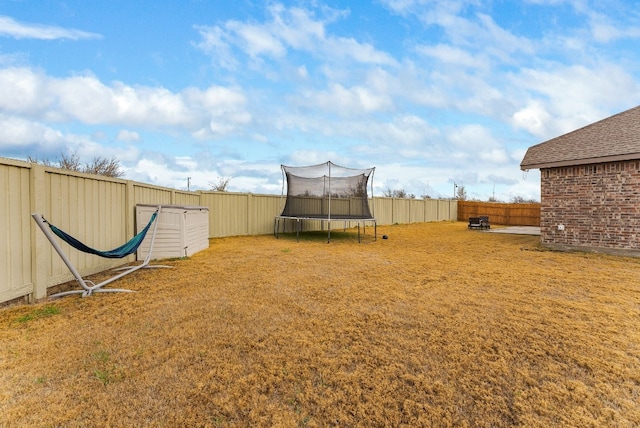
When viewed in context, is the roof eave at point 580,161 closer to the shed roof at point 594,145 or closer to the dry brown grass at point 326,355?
the shed roof at point 594,145

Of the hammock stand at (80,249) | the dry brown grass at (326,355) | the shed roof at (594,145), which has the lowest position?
the dry brown grass at (326,355)

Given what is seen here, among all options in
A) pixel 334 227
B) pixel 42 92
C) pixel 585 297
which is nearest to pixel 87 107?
pixel 42 92

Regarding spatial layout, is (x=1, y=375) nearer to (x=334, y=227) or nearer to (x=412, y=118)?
(x=334, y=227)

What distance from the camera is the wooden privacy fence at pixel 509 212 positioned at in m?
16.3

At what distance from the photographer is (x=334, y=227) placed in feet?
43.2

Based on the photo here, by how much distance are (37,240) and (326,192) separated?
7.76m

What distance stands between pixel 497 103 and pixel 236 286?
12798 mm

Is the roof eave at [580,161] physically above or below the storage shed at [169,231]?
above

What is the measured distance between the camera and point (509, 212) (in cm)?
1717

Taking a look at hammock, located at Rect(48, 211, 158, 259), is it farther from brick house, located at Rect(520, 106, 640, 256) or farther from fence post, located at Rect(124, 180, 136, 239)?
brick house, located at Rect(520, 106, 640, 256)

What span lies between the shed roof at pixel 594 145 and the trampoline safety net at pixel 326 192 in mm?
4363

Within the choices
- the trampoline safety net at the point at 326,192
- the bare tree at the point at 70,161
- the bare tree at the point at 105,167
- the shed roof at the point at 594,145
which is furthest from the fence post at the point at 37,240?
the bare tree at the point at 105,167

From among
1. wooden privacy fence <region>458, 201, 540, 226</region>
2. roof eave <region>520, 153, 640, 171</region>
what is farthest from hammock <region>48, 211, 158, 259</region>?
wooden privacy fence <region>458, 201, 540, 226</region>

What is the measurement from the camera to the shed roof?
6.34m
